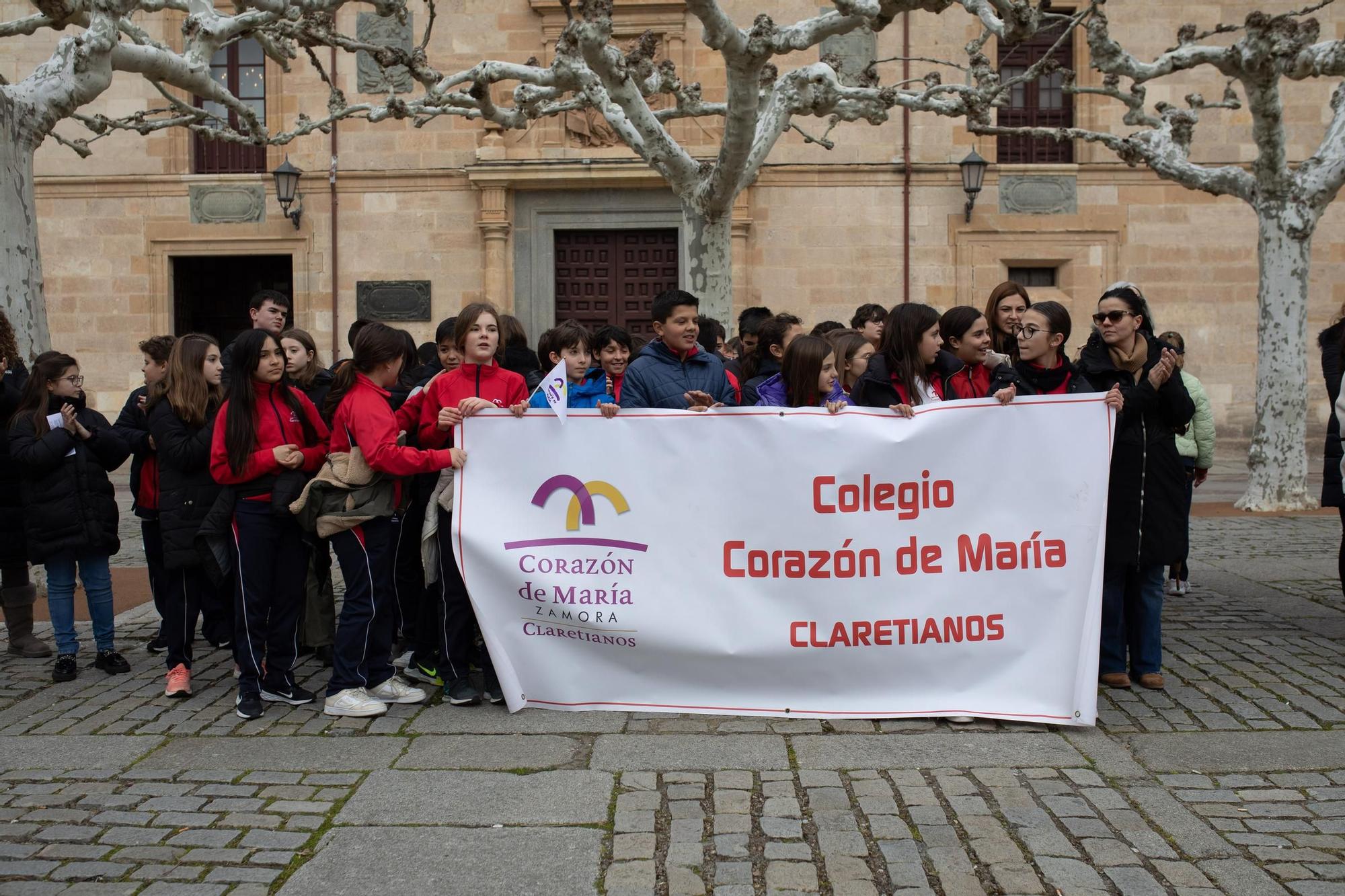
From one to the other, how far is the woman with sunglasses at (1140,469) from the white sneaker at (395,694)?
3268 millimetres

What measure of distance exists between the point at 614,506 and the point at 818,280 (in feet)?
48.5

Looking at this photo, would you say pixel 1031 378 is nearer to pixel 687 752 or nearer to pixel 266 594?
pixel 687 752

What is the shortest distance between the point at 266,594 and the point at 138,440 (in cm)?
146

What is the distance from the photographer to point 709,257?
40.2ft

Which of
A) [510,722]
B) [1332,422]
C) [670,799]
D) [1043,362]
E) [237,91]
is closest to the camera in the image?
[670,799]

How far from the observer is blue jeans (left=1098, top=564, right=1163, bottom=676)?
5.61 m

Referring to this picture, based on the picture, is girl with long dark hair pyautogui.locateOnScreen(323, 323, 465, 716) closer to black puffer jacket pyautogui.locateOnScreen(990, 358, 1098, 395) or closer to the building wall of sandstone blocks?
black puffer jacket pyautogui.locateOnScreen(990, 358, 1098, 395)

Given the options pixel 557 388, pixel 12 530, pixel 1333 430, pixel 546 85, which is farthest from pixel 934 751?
pixel 546 85

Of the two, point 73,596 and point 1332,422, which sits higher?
point 1332,422

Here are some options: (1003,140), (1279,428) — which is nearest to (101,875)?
(1279,428)

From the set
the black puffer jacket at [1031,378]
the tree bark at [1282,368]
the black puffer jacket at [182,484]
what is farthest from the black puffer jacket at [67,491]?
the tree bark at [1282,368]

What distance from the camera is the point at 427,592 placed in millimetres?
5848

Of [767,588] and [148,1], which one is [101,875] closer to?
[767,588]

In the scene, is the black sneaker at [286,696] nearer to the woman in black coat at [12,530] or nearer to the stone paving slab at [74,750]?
the stone paving slab at [74,750]
